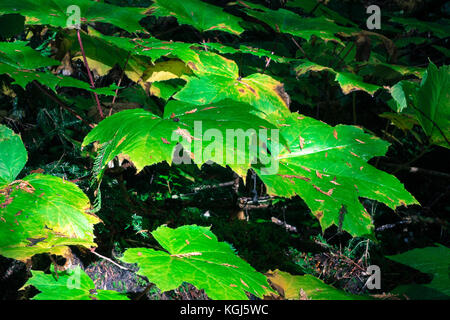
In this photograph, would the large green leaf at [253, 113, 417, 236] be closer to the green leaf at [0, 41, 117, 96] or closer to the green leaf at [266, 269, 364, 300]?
the green leaf at [266, 269, 364, 300]

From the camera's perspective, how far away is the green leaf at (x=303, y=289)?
1.00m

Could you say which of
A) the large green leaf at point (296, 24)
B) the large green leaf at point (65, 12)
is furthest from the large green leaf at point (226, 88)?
the large green leaf at point (296, 24)

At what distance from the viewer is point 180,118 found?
102 cm

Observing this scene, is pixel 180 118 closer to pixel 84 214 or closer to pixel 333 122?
pixel 84 214

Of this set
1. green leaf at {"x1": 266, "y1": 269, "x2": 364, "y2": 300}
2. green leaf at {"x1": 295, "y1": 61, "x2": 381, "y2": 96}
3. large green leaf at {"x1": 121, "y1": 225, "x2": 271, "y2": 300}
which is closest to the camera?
large green leaf at {"x1": 121, "y1": 225, "x2": 271, "y2": 300}

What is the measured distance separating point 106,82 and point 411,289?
2284 millimetres

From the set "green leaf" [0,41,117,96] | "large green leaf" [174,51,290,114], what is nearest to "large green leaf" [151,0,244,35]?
"large green leaf" [174,51,290,114]

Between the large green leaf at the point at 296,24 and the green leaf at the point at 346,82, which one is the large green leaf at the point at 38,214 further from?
the large green leaf at the point at 296,24

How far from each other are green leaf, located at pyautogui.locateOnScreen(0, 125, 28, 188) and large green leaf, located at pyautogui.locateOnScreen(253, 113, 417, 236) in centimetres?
92

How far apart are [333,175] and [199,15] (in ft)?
3.55

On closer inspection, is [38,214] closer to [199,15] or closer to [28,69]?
[28,69]

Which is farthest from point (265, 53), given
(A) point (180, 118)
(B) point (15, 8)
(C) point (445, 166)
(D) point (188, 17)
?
(C) point (445, 166)

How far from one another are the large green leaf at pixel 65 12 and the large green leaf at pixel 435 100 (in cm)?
127

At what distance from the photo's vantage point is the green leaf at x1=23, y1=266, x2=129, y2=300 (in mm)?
854
